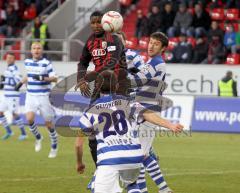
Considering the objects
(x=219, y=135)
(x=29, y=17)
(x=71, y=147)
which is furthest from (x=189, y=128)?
(x=29, y=17)

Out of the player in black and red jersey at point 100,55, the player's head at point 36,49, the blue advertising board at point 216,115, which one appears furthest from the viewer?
the blue advertising board at point 216,115

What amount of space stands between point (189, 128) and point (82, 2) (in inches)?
525

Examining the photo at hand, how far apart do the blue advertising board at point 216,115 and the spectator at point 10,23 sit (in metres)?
14.3

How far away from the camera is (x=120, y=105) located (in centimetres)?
923

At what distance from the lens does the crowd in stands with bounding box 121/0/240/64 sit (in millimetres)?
30156

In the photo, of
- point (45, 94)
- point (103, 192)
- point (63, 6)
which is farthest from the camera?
point (63, 6)

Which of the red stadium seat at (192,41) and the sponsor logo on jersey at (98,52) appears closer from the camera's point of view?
the sponsor logo on jersey at (98,52)

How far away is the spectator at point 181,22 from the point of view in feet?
103

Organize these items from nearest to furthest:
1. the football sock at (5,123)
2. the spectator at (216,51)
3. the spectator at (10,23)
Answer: the football sock at (5,123) → the spectator at (216,51) → the spectator at (10,23)

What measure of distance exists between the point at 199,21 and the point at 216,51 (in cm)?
198

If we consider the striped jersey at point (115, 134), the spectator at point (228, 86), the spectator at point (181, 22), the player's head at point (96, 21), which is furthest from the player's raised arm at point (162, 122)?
the spectator at point (181, 22)

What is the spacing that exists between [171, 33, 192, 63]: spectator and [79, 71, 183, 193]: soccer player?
20990mm

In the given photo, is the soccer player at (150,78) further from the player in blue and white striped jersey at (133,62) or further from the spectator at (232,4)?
the spectator at (232,4)

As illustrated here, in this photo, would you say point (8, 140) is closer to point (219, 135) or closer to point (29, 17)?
point (219, 135)
